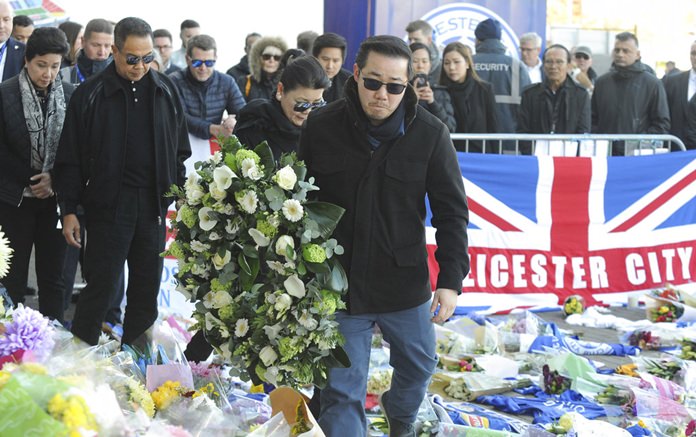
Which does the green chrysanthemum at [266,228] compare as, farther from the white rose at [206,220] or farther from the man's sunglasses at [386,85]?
the man's sunglasses at [386,85]

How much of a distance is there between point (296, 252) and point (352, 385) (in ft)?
2.63

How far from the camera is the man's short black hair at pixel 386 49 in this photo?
4383 mm

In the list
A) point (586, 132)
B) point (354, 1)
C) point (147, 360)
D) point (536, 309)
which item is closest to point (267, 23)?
point (354, 1)

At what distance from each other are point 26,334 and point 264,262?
1.32m

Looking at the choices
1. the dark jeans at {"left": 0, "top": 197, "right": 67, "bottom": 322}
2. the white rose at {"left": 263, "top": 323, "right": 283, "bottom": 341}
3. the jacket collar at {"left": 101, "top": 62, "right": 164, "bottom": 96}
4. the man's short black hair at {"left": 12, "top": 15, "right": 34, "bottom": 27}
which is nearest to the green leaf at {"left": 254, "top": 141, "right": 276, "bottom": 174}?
the white rose at {"left": 263, "top": 323, "right": 283, "bottom": 341}

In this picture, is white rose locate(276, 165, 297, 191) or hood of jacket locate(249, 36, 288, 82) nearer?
white rose locate(276, 165, 297, 191)

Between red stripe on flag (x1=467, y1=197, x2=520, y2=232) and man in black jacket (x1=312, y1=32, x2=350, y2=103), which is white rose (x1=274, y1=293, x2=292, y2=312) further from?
red stripe on flag (x1=467, y1=197, x2=520, y2=232)

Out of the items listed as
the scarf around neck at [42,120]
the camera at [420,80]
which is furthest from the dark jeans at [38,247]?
the camera at [420,80]

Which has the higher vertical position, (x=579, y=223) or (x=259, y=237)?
(x=259, y=237)

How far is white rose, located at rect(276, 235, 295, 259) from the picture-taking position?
4.03 m

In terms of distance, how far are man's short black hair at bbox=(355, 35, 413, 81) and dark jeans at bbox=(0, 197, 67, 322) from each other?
114 inches

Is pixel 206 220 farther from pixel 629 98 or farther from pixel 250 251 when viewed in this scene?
pixel 629 98

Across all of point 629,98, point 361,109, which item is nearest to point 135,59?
point 361,109

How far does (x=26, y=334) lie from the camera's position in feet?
9.72
